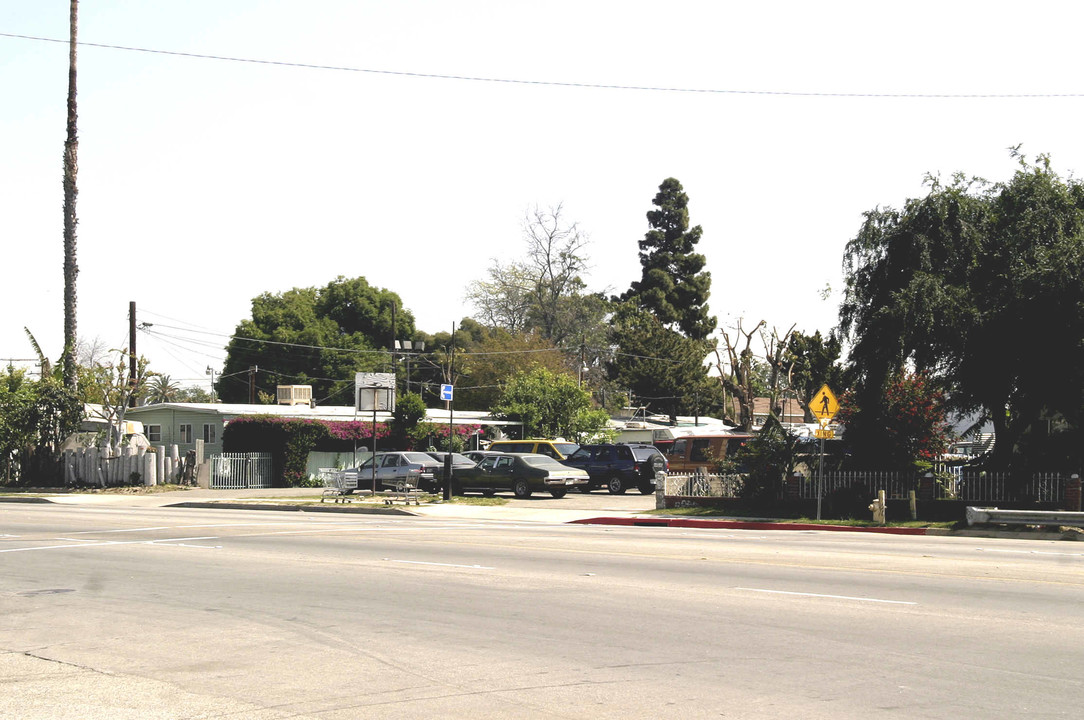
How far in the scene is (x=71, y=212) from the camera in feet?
139

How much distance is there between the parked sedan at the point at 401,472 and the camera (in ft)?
119

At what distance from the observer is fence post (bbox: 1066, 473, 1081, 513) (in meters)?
24.2

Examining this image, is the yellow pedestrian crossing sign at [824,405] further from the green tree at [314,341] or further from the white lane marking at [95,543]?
the green tree at [314,341]

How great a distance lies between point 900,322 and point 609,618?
57.2ft

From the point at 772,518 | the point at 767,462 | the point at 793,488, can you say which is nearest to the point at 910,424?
the point at 793,488

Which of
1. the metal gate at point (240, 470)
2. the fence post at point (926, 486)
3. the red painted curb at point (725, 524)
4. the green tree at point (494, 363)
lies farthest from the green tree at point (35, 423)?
the green tree at point (494, 363)

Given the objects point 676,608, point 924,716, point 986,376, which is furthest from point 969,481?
point 924,716

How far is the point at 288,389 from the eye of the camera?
57.1m

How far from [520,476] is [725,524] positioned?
36.9ft

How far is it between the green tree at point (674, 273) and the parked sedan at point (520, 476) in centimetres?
5135

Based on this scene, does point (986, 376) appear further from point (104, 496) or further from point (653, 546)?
point (104, 496)

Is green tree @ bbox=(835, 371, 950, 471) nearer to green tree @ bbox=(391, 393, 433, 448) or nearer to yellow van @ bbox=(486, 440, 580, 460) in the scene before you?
yellow van @ bbox=(486, 440, 580, 460)

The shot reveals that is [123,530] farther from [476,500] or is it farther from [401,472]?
[401,472]

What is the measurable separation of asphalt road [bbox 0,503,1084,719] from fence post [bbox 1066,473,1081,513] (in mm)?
6877
